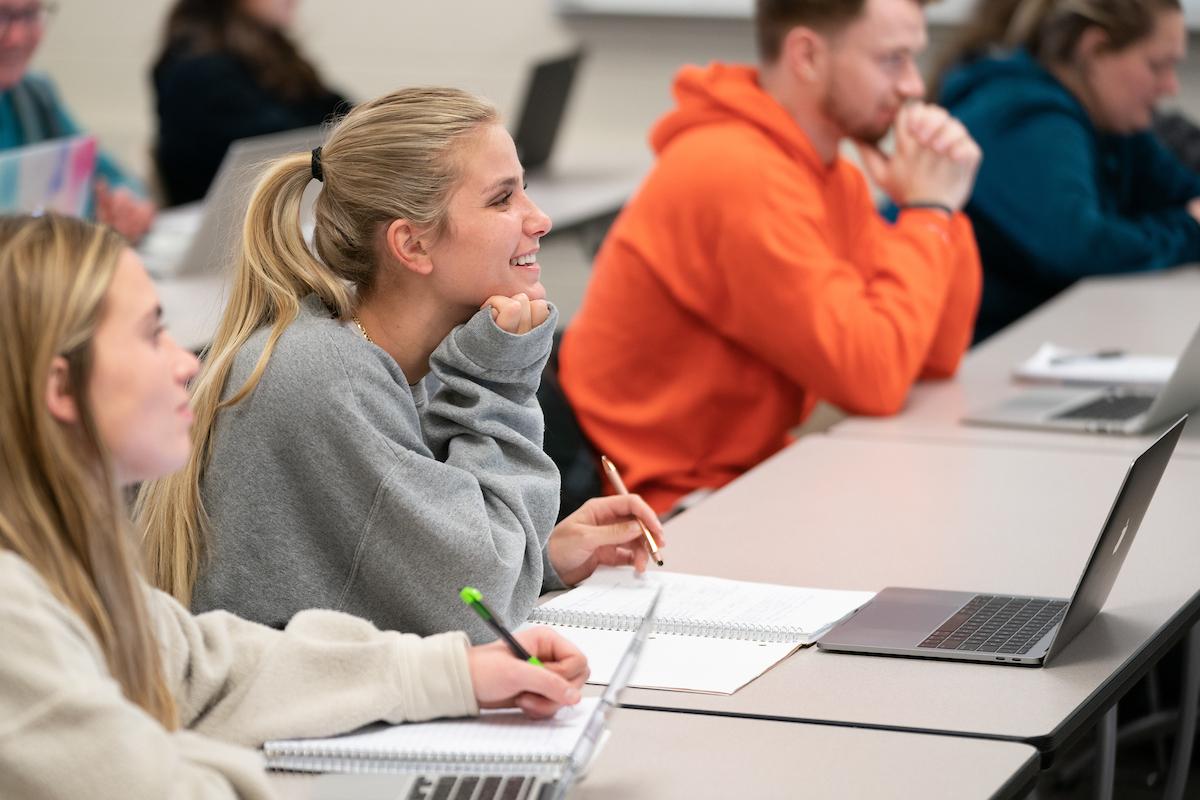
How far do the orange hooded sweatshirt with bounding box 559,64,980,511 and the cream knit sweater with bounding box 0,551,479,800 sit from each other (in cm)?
119

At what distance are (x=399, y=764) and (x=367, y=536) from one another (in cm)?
29

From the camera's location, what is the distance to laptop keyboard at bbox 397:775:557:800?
1119 millimetres

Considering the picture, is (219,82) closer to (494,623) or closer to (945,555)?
(945,555)

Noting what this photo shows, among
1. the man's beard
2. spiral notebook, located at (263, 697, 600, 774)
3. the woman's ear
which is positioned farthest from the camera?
the woman's ear

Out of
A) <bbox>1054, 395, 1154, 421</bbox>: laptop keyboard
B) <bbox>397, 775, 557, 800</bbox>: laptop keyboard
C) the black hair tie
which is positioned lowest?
<bbox>1054, 395, 1154, 421</bbox>: laptop keyboard

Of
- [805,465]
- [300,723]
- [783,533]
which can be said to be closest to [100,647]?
[300,723]

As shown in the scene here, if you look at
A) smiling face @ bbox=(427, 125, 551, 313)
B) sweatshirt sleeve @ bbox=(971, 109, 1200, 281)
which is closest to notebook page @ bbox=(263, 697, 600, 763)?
smiling face @ bbox=(427, 125, 551, 313)

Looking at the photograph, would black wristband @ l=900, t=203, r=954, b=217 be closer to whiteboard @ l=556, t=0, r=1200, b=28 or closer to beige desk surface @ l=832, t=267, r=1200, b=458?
beige desk surface @ l=832, t=267, r=1200, b=458

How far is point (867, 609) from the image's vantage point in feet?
5.12

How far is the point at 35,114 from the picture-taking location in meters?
3.86

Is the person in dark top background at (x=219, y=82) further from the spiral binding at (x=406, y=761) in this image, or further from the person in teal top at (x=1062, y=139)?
the spiral binding at (x=406, y=761)

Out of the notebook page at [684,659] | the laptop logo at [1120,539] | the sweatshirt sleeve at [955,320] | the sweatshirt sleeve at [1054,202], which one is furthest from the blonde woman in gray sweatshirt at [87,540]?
the sweatshirt sleeve at [1054,202]

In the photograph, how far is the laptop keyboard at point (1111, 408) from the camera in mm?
2355

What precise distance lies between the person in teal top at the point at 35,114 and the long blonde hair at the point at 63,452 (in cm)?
244
